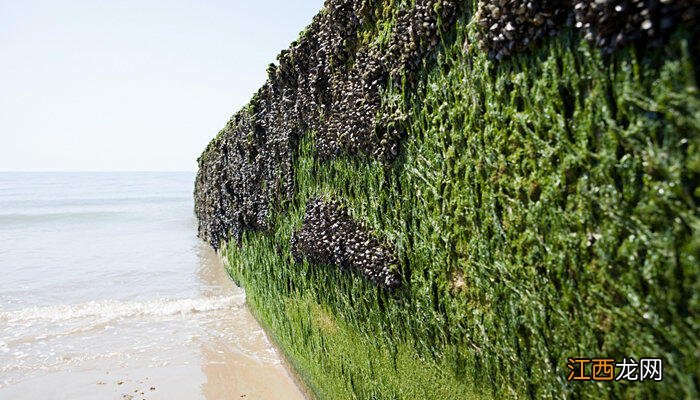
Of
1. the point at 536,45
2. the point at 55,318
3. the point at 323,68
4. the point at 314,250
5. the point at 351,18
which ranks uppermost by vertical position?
the point at 351,18

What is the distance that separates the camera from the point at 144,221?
2539 centimetres

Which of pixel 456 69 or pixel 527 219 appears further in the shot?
pixel 456 69

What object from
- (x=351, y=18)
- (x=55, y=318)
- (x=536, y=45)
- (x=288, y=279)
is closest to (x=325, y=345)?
(x=288, y=279)

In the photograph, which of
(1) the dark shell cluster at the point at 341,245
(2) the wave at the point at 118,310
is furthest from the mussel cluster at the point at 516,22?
(2) the wave at the point at 118,310

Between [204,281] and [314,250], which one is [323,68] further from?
[204,281]

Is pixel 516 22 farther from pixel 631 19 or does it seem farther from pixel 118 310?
pixel 118 310

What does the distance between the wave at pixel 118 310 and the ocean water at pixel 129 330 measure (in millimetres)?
19

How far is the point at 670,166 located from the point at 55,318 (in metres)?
9.88

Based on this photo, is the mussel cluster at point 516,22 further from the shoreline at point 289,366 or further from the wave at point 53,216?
the wave at point 53,216

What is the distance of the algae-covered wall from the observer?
4.27 ft

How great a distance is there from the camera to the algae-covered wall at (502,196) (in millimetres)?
1302

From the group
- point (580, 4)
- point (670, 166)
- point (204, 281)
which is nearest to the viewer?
point (670, 166)

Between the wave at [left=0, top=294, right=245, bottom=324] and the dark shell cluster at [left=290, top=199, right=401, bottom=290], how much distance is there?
447 centimetres

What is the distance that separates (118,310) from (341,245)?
22.4 ft
